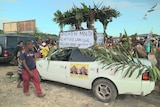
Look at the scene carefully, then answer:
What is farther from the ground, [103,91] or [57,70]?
[57,70]

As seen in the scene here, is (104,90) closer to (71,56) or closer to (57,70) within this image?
(71,56)

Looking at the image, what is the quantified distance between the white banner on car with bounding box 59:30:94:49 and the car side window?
0.20 m

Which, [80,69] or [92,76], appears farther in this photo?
[80,69]

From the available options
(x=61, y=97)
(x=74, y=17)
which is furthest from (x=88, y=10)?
(x=61, y=97)

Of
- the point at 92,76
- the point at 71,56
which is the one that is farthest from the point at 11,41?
the point at 92,76

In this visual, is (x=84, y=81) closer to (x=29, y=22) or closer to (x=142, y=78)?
(x=142, y=78)

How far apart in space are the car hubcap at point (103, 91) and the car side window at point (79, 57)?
2.58 ft

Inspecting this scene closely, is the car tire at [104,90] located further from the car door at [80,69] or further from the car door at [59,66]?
the car door at [59,66]

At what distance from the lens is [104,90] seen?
5551 mm

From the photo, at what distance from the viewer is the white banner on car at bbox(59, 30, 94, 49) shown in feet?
20.2

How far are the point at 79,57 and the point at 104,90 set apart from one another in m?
1.24

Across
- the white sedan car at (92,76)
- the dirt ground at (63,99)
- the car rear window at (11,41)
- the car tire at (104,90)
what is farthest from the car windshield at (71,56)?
the car rear window at (11,41)

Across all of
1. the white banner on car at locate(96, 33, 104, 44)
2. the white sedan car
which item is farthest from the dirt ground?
the white banner on car at locate(96, 33, 104, 44)

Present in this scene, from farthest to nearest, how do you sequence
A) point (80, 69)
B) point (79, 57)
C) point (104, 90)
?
point (79, 57), point (80, 69), point (104, 90)
